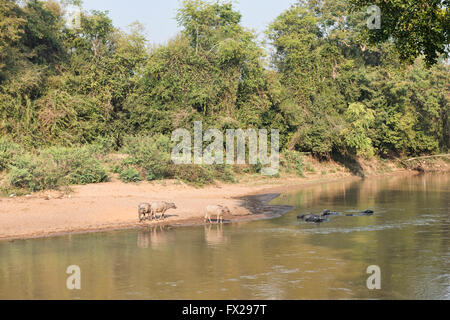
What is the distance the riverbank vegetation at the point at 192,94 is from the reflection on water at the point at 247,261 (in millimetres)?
8417

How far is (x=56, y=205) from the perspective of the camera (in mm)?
23750

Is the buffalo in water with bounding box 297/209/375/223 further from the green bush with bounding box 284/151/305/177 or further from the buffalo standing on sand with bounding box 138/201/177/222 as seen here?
the green bush with bounding box 284/151/305/177

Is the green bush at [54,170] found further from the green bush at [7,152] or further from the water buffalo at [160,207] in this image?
the water buffalo at [160,207]

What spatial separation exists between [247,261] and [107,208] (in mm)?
9097

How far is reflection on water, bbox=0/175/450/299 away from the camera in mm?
14297

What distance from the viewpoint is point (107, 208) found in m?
24.1

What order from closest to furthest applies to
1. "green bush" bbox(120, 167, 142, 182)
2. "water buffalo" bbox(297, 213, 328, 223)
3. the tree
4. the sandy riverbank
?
the tree < the sandy riverbank < "water buffalo" bbox(297, 213, 328, 223) < "green bush" bbox(120, 167, 142, 182)

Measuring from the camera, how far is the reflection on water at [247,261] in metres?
14.3

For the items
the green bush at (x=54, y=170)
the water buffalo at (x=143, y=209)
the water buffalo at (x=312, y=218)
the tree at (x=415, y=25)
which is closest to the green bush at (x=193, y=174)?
the green bush at (x=54, y=170)

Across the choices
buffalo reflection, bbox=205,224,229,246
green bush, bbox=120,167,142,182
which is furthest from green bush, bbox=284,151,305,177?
buffalo reflection, bbox=205,224,229,246

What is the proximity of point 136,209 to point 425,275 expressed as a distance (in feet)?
43.0

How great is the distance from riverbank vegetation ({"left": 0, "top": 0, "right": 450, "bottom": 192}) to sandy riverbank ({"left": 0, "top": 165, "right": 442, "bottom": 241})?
138cm

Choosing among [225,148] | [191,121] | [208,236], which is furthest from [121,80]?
[208,236]
